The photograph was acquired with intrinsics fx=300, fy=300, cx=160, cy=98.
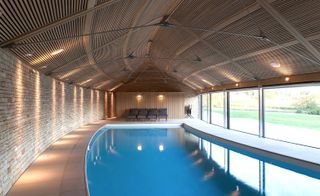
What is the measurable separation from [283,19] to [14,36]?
5414 mm

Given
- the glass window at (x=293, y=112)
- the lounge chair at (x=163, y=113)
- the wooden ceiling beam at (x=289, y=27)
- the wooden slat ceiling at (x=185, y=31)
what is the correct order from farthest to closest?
the lounge chair at (x=163, y=113) < the glass window at (x=293, y=112) < the wooden ceiling beam at (x=289, y=27) < the wooden slat ceiling at (x=185, y=31)

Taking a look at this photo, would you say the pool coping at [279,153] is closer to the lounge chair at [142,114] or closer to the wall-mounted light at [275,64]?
the wall-mounted light at [275,64]

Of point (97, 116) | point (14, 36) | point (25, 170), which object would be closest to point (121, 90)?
point (97, 116)

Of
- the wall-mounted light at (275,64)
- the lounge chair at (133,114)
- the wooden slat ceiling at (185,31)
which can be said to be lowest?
the lounge chair at (133,114)

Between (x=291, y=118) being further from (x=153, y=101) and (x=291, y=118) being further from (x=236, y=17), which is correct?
(x=236, y=17)

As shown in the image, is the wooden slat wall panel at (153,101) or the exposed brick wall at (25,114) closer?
the exposed brick wall at (25,114)

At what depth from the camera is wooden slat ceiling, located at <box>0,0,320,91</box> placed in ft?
14.0

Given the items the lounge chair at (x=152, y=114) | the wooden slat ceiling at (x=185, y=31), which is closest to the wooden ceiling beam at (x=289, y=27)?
the wooden slat ceiling at (x=185, y=31)

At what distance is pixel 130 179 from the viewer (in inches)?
277

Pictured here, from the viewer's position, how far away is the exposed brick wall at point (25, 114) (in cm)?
481

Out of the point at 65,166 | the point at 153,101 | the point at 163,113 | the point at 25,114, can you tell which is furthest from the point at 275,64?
the point at 153,101

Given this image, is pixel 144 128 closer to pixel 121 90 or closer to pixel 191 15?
pixel 121 90

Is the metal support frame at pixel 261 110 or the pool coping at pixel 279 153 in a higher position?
the metal support frame at pixel 261 110

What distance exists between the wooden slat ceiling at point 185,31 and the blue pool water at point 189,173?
2.88 meters
